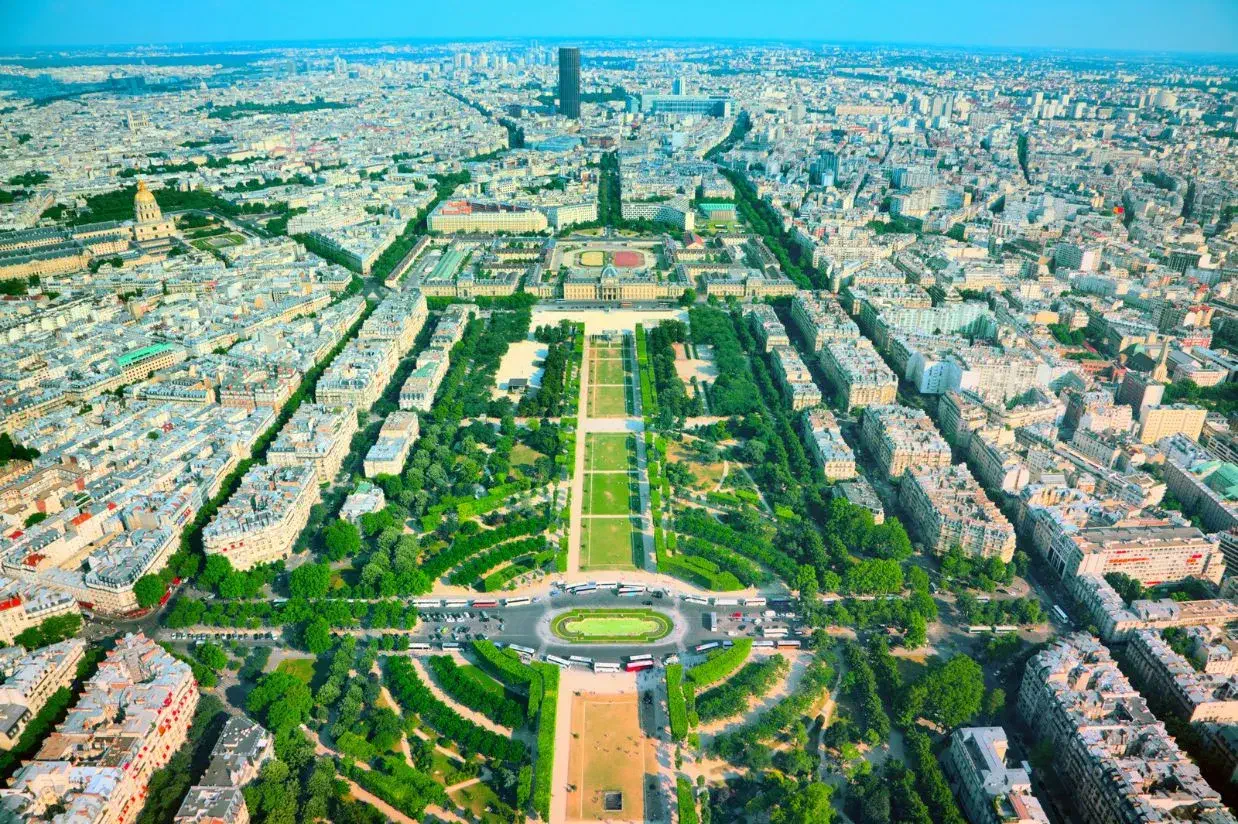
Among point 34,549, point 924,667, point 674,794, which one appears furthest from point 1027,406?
point 34,549

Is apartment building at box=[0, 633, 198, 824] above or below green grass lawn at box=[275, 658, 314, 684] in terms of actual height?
above

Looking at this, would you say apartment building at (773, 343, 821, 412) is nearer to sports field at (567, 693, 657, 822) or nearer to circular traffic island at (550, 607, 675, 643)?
circular traffic island at (550, 607, 675, 643)

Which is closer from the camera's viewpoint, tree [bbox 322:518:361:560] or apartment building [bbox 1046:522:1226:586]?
apartment building [bbox 1046:522:1226:586]

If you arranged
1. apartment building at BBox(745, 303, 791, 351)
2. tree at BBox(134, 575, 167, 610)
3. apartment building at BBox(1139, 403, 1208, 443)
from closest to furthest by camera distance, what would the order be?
tree at BBox(134, 575, 167, 610) → apartment building at BBox(1139, 403, 1208, 443) → apartment building at BBox(745, 303, 791, 351)

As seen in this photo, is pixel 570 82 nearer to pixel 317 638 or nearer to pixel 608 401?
pixel 608 401

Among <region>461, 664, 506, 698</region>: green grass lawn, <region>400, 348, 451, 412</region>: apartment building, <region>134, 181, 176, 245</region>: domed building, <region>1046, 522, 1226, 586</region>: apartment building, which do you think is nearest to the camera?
<region>461, 664, 506, 698</region>: green grass lawn

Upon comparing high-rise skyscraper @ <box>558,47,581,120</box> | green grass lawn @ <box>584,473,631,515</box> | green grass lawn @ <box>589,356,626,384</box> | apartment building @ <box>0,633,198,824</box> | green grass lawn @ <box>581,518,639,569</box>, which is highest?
high-rise skyscraper @ <box>558,47,581,120</box>

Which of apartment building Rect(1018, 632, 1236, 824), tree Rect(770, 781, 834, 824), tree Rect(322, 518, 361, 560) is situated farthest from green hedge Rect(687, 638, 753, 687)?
tree Rect(322, 518, 361, 560)
